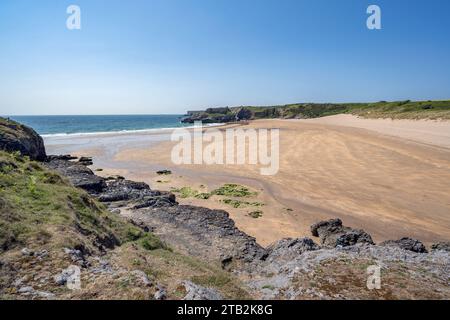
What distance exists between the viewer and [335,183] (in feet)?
78.3

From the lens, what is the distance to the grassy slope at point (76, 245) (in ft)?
20.0

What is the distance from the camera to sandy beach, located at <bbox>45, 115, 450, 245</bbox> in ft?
52.7

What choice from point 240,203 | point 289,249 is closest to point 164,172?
point 240,203

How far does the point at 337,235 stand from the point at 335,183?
11639 mm

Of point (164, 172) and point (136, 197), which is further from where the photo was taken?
point (164, 172)

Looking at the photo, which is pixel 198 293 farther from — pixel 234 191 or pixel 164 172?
pixel 164 172

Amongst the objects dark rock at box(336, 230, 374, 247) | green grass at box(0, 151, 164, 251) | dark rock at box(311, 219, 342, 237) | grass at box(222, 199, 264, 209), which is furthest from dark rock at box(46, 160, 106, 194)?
dark rock at box(336, 230, 374, 247)

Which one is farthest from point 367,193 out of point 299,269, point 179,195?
point 299,269

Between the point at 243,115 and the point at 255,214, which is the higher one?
the point at 243,115

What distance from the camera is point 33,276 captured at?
20.2ft

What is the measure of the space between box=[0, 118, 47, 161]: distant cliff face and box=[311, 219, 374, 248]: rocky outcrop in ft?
60.7

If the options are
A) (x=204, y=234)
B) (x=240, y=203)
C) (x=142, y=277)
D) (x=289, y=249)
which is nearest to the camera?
(x=142, y=277)

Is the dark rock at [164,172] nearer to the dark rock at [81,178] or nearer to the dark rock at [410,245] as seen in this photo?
→ the dark rock at [81,178]

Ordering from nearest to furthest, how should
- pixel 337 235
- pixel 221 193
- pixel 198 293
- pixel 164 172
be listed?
pixel 198 293 → pixel 337 235 → pixel 221 193 → pixel 164 172
